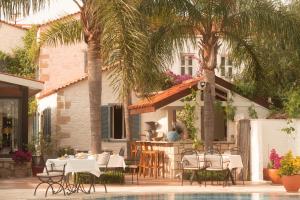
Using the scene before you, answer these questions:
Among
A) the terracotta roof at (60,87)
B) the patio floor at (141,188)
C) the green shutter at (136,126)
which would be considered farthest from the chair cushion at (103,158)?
the terracotta roof at (60,87)

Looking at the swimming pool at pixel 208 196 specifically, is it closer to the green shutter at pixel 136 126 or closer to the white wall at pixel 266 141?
the white wall at pixel 266 141

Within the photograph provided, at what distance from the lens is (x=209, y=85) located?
23.6m

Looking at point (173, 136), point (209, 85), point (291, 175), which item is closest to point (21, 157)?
point (173, 136)

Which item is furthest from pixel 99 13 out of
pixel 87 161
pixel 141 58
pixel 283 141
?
pixel 283 141

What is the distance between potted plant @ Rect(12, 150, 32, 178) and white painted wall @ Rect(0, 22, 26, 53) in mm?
15027

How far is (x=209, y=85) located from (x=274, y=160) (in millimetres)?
3113

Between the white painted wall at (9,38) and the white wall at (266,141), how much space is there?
20265 mm

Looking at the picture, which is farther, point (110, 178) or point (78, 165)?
point (110, 178)

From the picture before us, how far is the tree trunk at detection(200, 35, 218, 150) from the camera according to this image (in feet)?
77.2

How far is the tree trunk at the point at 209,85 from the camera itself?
77.2ft

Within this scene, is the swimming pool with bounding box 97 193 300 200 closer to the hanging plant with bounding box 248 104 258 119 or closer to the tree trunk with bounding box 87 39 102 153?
the tree trunk with bounding box 87 39 102 153

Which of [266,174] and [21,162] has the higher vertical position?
[21,162]

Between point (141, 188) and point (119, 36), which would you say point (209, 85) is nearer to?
point (141, 188)

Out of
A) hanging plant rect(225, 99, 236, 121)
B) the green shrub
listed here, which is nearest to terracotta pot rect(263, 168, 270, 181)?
hanging plant rect(225, 99, 236, 121)
